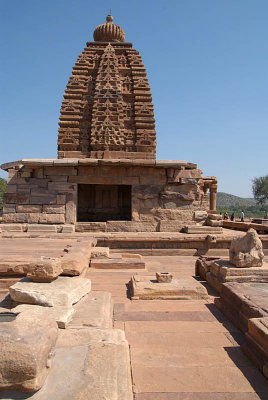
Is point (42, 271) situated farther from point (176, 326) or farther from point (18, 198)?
point (18, 198)

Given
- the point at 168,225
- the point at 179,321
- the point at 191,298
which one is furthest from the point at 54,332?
the point at 168,225

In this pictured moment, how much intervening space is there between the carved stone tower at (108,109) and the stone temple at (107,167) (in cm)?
3

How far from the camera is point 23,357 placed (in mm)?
1502

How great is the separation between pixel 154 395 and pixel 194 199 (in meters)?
6.69

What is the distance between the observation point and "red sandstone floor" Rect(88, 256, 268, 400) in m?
1.90

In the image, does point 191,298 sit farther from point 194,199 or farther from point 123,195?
point 123,195

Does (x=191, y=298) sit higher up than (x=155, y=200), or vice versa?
(x=155, y=200)

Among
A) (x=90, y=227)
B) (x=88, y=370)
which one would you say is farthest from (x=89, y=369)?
(x=90, y=227)

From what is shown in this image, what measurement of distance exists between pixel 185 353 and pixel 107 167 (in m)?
6.21

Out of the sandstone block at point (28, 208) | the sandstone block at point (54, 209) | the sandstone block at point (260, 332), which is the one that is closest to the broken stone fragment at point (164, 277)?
the sandstone block at point (260, 332)

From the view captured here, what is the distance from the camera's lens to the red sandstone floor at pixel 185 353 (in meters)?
1.90

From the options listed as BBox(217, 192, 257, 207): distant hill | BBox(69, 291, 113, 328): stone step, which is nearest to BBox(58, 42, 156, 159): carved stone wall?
BBox(69, 291, 113, 328): stone step

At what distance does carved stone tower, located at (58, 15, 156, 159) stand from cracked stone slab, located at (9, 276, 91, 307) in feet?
22.8

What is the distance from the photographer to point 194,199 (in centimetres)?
824
